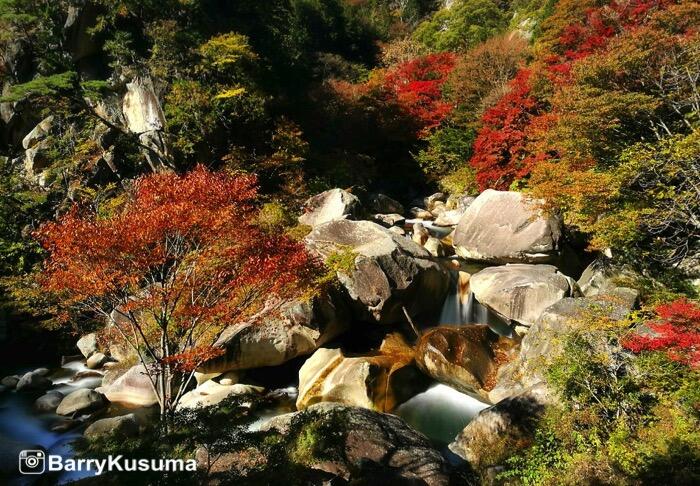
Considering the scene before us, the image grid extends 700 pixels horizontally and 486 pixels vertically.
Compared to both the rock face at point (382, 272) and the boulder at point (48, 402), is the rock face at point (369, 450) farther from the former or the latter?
the boulder at point (48, 402)

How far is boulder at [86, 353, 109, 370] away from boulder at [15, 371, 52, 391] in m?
1.23

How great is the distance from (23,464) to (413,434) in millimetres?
8577

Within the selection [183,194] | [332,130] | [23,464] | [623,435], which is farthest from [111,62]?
[623,435]

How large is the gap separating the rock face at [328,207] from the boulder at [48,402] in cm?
1091

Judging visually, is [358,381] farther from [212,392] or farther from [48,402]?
[48,402]

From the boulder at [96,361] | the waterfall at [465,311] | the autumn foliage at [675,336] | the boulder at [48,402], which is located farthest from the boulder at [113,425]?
the autumn foliage at [675,336]

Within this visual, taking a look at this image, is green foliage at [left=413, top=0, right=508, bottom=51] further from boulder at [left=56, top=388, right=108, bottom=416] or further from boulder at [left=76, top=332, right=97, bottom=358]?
boulder at [left=56, top=388, right=108, bottom=416]

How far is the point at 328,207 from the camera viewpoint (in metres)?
18.4

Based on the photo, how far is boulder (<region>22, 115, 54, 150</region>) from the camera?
18.8 meters

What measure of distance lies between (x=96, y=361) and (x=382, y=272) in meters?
10.7

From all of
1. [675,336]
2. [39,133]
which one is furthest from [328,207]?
[39,133]

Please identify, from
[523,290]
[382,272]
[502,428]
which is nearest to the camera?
[502,428]

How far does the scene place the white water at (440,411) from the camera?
32.1ft

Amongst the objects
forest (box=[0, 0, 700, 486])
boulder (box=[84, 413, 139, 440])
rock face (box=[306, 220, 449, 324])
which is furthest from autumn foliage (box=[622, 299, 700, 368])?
boulder (box=[84, 413, 139, 440])
